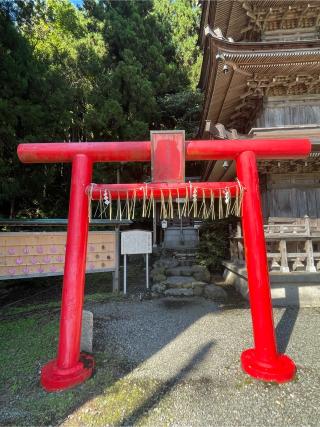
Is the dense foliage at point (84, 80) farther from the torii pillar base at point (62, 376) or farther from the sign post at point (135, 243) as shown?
the torii pillar base at point (62, 376)

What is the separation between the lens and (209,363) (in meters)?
3.25

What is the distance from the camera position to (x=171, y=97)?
1697 cm

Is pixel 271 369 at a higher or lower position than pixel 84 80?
lower

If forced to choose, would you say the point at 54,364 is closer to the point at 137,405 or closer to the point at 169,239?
the point at 137,405

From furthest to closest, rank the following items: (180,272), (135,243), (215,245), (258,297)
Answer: (215,245) → (180,272) → (135,243) → (258,297)

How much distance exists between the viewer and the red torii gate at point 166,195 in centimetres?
291

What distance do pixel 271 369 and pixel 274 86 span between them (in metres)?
7.05

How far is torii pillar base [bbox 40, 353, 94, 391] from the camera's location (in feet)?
8.94

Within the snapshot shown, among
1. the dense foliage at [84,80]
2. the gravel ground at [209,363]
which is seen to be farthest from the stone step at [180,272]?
the dense foliage at [84,80]

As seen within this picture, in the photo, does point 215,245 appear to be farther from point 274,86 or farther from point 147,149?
point 147,149

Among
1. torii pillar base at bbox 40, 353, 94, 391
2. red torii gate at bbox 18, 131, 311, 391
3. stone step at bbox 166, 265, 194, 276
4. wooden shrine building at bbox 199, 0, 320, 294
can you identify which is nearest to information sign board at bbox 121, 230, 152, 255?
stone step at bbox 166, 265, 194, 276

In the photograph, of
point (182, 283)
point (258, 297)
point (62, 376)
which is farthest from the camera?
point (182, 283)

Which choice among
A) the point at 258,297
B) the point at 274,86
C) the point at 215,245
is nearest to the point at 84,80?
the point at 274,86

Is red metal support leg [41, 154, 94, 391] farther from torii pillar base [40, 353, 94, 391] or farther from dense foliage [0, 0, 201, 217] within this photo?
dense foliage [0, 0, 201, 217]
